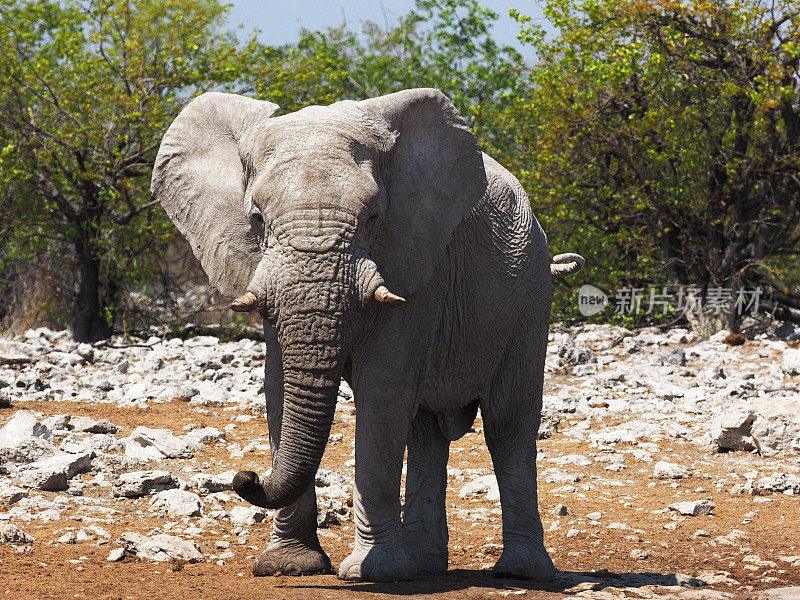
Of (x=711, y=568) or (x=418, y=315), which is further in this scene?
(x=711, y=568)

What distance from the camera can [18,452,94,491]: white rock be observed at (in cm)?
714

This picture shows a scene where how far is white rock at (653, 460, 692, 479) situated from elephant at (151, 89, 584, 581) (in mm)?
3101

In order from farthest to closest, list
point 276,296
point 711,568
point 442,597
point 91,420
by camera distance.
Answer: point 91,420 → point 711,568 → point 442,597 → point 276,296

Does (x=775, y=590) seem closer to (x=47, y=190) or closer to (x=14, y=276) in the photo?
(x=47, y=190)

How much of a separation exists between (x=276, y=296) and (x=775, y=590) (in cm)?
316

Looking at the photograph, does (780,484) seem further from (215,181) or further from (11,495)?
(11,495)

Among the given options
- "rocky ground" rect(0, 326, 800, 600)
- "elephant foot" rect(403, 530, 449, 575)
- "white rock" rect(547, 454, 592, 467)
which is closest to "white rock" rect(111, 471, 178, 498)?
"rocky ground" rect(0, 326, 800, 600)

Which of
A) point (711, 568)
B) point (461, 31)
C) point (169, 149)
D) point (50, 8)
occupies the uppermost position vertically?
point (461, 31)

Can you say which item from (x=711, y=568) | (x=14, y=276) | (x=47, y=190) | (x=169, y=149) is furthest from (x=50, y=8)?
(x=711, y=568)

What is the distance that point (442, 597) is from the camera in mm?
5004

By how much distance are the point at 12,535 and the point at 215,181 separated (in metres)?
2.19

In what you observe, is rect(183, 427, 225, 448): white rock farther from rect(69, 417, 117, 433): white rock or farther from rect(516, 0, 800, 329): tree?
rect(516, 0, 800, 329): tree

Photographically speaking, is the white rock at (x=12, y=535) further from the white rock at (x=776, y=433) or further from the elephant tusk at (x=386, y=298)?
the white rock at (x=776, y=433)

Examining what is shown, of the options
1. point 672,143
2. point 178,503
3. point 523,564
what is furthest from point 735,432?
point 672,143
